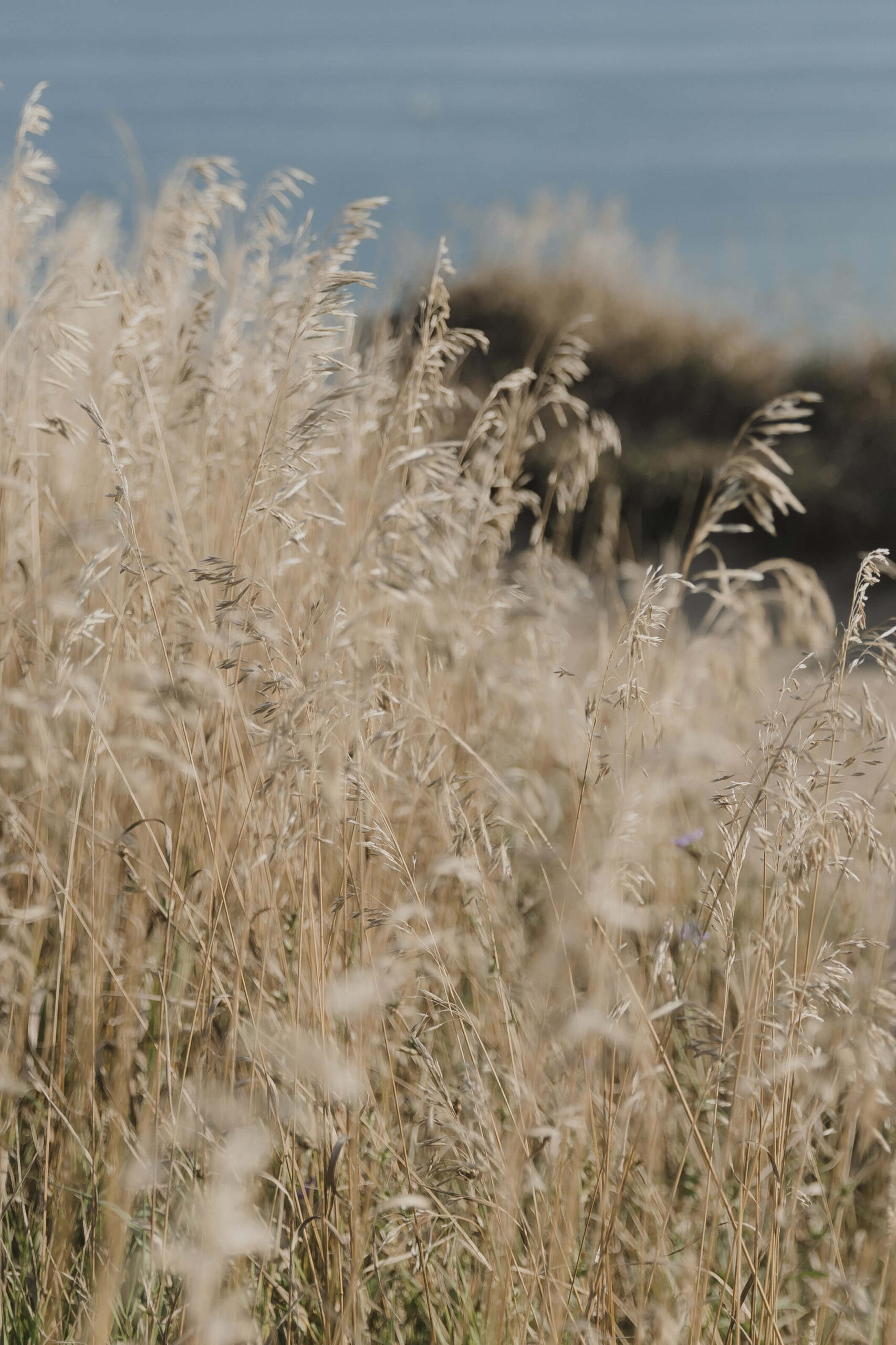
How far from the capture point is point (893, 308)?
7926 millimetres

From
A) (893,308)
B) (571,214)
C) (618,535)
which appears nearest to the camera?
(618,535)

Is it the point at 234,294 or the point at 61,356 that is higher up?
the point at 234,294

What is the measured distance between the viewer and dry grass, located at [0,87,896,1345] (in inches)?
36.9

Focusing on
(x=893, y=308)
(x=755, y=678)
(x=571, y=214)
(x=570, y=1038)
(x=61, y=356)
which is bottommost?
(x=570, y=1038)

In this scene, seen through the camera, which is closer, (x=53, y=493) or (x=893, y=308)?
(x=53, y=493)

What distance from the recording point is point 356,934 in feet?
4.58

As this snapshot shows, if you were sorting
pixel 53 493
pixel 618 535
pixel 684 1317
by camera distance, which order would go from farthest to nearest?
pixel 618 535 < pixel 53 493 < pixel 684 1317

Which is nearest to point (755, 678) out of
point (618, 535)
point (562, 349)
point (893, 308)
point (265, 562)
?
point (562, 349)

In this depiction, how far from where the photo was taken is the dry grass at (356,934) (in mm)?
937

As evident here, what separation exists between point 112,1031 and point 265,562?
24.9 inches

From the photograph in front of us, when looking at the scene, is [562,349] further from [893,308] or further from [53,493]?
[893,308]

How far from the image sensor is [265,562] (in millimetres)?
1399

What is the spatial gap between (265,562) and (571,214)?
8.11 m

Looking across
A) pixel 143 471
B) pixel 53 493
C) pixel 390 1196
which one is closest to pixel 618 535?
pixel 53 493
